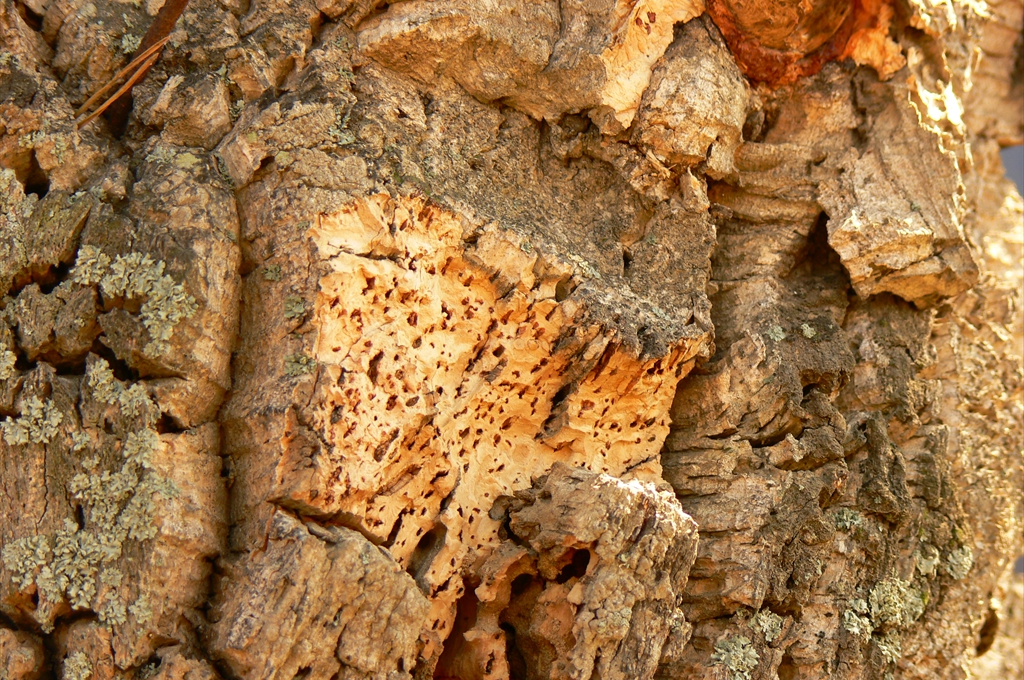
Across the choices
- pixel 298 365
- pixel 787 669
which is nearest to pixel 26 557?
pixel 298 365

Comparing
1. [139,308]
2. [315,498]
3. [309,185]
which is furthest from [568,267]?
[139,308]

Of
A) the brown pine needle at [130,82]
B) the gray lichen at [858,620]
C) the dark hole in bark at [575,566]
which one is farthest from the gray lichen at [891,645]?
the brown pine needle at [130,82]

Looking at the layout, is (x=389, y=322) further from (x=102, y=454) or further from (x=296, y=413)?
(x=102, y=454)

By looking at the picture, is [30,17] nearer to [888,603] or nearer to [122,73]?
[122,73]

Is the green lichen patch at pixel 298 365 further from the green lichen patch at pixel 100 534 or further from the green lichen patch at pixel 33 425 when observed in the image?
the green lichen patch at pixel 33 425

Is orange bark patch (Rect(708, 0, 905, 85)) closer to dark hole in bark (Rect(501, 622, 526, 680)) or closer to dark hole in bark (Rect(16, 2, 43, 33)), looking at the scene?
dark hole in bark (Rect(501, 622, 526, 680))

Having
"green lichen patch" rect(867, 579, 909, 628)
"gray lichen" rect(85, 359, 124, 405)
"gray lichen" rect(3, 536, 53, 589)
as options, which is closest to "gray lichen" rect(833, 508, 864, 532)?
"green lichen patch" rect(867, 579, 909, 628)
